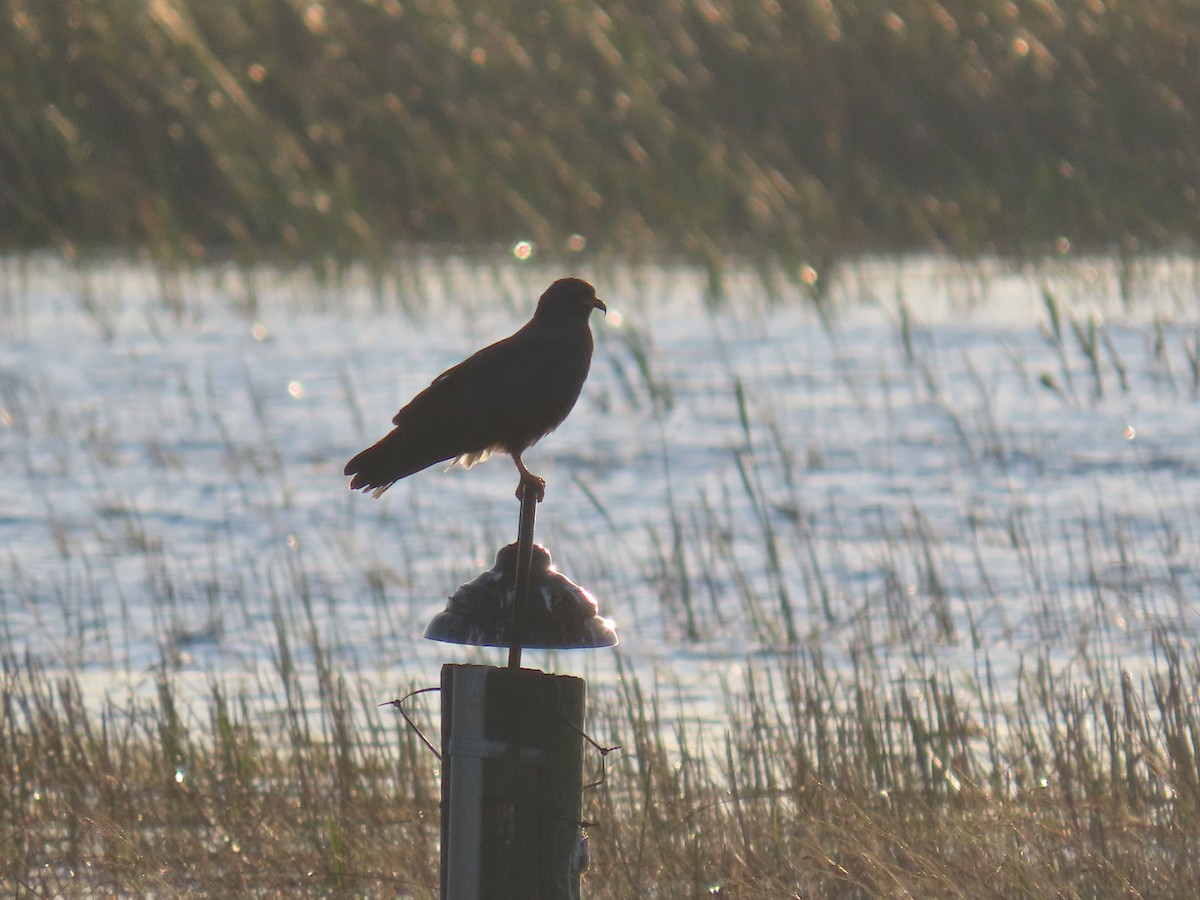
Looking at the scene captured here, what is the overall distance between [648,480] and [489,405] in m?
4.74

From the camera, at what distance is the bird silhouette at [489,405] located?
3.02 metres

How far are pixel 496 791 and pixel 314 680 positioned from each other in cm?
260

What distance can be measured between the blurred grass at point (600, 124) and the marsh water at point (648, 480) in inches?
16.9

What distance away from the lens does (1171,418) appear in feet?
27.8

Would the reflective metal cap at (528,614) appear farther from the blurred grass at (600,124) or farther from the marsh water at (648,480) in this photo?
the blurred grass at (600,124)

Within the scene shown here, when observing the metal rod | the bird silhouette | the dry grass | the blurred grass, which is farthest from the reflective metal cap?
the blurred grass

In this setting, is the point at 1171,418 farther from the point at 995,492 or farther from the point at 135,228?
the point at 135,228

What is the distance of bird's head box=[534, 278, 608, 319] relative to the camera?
→ 3225 millimetres

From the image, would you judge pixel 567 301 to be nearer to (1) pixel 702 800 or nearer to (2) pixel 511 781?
(2) pixel 511 781

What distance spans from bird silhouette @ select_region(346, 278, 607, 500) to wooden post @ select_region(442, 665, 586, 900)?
44 centimetres

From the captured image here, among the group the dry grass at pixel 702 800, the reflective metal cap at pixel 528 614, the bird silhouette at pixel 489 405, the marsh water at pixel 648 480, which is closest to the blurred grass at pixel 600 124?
the marsh water at pixel 648 480

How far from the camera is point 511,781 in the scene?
8.64 ft

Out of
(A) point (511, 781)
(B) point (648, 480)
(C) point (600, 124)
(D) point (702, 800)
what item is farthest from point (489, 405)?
(C) point (600, 124)

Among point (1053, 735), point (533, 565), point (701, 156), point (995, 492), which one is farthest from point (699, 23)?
point (533, 565)
